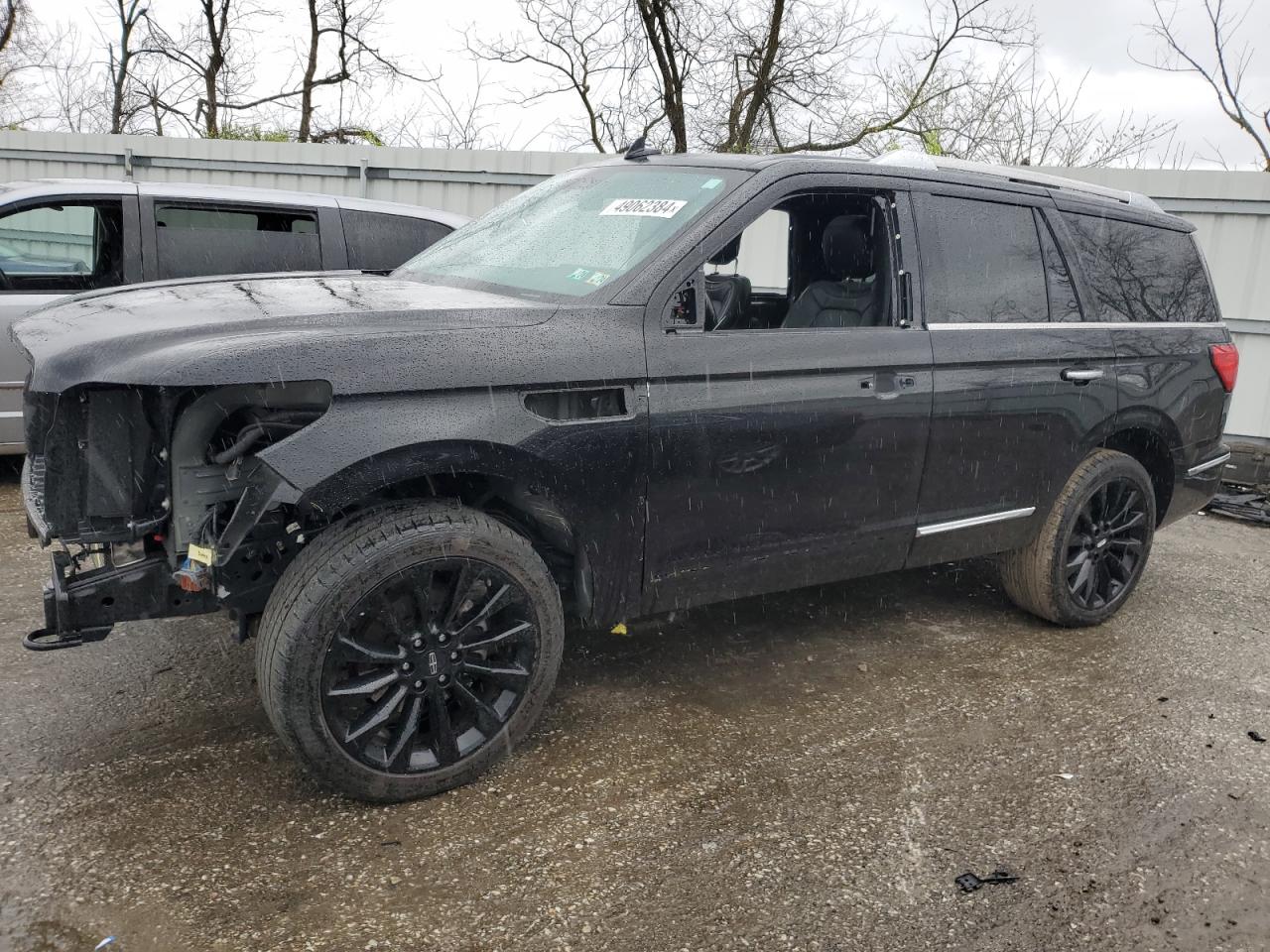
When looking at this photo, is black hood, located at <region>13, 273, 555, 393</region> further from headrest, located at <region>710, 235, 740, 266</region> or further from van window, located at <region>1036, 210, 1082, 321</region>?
van window, located at <region>1036, 210, 1082, 321</region>

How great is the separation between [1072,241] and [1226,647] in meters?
1.95

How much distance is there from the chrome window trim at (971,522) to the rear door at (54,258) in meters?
4.38

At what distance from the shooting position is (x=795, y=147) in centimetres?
1347

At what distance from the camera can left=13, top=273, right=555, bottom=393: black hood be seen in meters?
2.34

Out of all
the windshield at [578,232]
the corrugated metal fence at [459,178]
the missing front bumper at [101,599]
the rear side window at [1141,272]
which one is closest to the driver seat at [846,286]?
the windshield at [578,232]

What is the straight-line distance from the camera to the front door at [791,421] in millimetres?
2980

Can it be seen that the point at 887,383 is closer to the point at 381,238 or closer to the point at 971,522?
the point at 971,522

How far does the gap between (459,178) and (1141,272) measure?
7075 millimetres

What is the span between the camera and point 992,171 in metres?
3.99

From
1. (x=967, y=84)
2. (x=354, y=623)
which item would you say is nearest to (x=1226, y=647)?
(x=354, y=623)

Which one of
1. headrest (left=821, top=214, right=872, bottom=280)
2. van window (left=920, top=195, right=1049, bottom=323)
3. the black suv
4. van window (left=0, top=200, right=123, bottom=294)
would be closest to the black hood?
the black suv

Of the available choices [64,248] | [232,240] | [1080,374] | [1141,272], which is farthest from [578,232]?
[64,248]

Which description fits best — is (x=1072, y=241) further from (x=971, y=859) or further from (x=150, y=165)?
(x=150, y=165)

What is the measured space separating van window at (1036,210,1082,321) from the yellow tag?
327 centimetres
